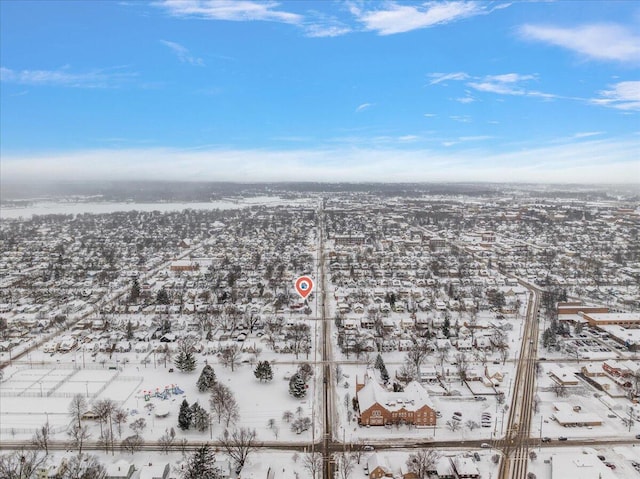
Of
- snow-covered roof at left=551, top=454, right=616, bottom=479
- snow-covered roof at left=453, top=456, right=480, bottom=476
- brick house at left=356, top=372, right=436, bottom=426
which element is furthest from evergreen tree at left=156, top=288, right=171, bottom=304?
snow-covered roof at left=551, top=454, right=616, bottom=479

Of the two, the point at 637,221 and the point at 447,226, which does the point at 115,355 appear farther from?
the point at 637,221

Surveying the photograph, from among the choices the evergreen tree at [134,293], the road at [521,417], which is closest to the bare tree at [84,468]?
the road at [521,417]

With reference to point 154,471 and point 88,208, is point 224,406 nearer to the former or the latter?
point 154,471

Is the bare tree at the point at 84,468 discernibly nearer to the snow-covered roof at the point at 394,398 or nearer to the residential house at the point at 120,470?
the residential house at the point at 120,470

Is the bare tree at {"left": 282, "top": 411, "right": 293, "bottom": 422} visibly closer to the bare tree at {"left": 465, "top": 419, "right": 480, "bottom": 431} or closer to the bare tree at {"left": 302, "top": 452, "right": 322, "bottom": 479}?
the bare tree at {"left": 302, "top": 452, "right": 322, "bottom": 479}

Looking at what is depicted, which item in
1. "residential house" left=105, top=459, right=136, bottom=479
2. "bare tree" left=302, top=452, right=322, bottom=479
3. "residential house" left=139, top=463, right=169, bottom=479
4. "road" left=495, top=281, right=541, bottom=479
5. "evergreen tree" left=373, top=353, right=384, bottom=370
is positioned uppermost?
"evergreen tree" left=373, top=353, right=384, bottom=370
